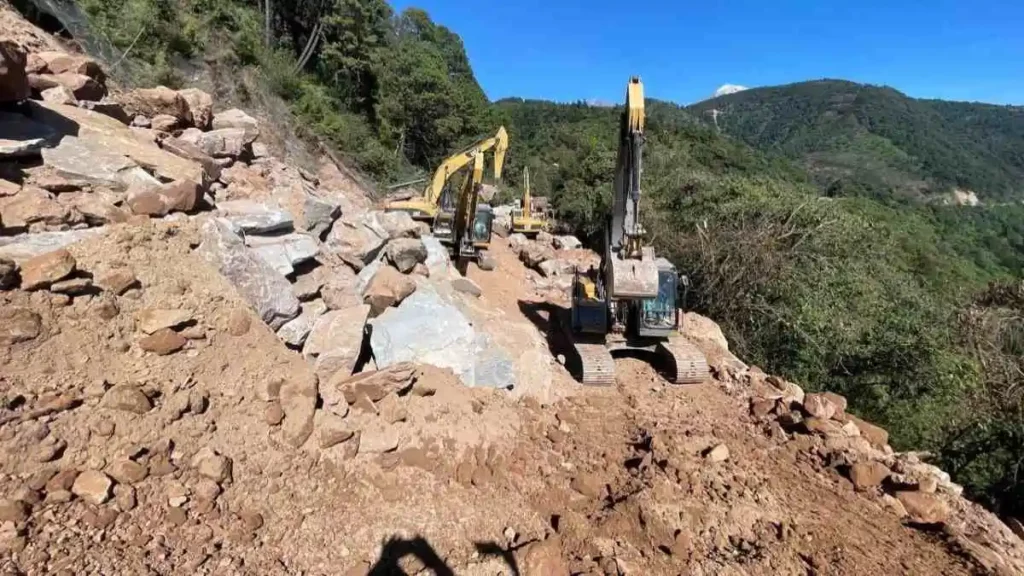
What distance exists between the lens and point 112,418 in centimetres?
353

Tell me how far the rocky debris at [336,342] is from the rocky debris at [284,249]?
3.36 ft

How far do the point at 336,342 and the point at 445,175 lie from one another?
764 cm

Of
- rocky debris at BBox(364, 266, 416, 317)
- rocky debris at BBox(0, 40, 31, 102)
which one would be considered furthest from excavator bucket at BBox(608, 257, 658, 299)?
rocky debris at BBox(0, 40, 31, 102)

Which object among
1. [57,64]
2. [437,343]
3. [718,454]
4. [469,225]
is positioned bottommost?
[718,454]

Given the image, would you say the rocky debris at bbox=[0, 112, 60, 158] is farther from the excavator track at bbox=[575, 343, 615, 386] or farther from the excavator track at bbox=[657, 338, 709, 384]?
the excavator track at bbox=[657, 338, 709, 384]

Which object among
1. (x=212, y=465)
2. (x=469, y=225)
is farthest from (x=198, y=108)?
(x=212, y=465)

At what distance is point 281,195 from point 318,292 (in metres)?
2.72

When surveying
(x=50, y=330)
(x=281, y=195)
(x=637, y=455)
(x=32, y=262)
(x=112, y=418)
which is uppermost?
(x=281, y=195)

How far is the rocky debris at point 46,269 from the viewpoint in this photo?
396 centimetres

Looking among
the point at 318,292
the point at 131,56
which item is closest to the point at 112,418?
the point at 318,292

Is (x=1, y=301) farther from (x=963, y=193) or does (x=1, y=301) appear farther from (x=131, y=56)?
(x=963, y=193)

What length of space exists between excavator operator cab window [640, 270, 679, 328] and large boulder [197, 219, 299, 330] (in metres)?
4.71

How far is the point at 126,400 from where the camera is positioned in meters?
3.63

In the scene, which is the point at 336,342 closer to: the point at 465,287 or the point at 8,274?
the point at 8,274
